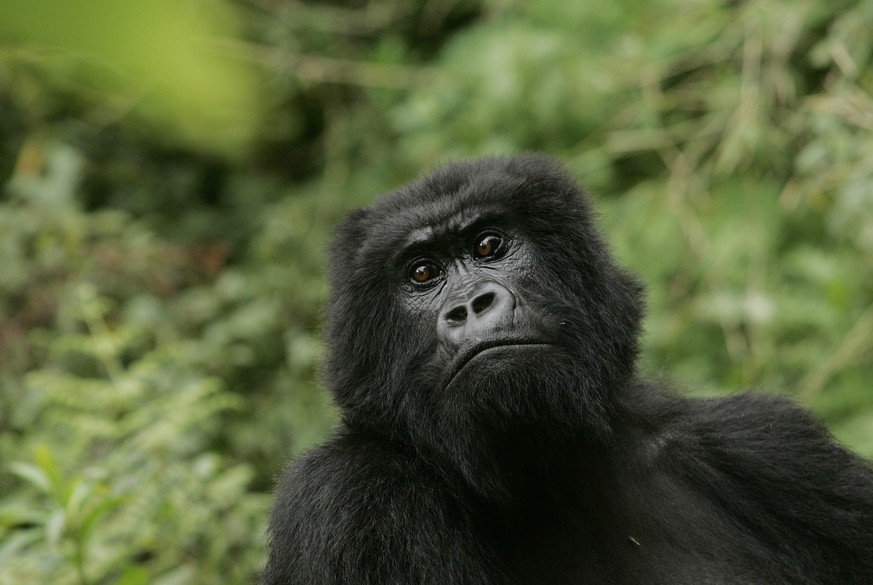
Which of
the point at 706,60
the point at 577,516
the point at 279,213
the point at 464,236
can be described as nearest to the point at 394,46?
the point at 279,213

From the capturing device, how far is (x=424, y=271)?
8.21 ft

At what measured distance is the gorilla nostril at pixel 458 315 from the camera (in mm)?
Answer: 2293

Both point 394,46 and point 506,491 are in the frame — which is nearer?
point 506,491

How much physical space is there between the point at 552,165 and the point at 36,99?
4948 mm

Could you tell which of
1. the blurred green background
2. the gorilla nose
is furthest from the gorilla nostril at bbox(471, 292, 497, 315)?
the blurred green background

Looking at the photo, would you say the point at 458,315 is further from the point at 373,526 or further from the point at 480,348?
the point at 373,526

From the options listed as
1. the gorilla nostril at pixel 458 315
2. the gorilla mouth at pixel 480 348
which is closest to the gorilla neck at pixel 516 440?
the gorilla mouth at pixel 480 348

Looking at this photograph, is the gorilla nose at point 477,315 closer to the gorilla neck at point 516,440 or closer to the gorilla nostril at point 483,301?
the gorilla nostril at point 483,301

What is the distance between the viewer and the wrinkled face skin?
2219 mm

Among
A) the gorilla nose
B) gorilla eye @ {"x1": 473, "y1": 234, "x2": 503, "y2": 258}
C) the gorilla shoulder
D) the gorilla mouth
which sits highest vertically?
gorilla eye @ {"x1": 473, "y1": 234, "x2": 503, "y2": 258}

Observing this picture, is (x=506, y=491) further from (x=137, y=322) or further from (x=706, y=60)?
(x=706, y=60)

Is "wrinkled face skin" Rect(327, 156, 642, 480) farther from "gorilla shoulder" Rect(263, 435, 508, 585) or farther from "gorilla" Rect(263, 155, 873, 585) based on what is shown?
"gorilla shoulder" Rect(263, 435, 508, 585)

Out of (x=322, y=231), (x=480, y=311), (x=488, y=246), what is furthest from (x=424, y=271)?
(x=322, y=231)

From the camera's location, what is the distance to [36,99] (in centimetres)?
641
